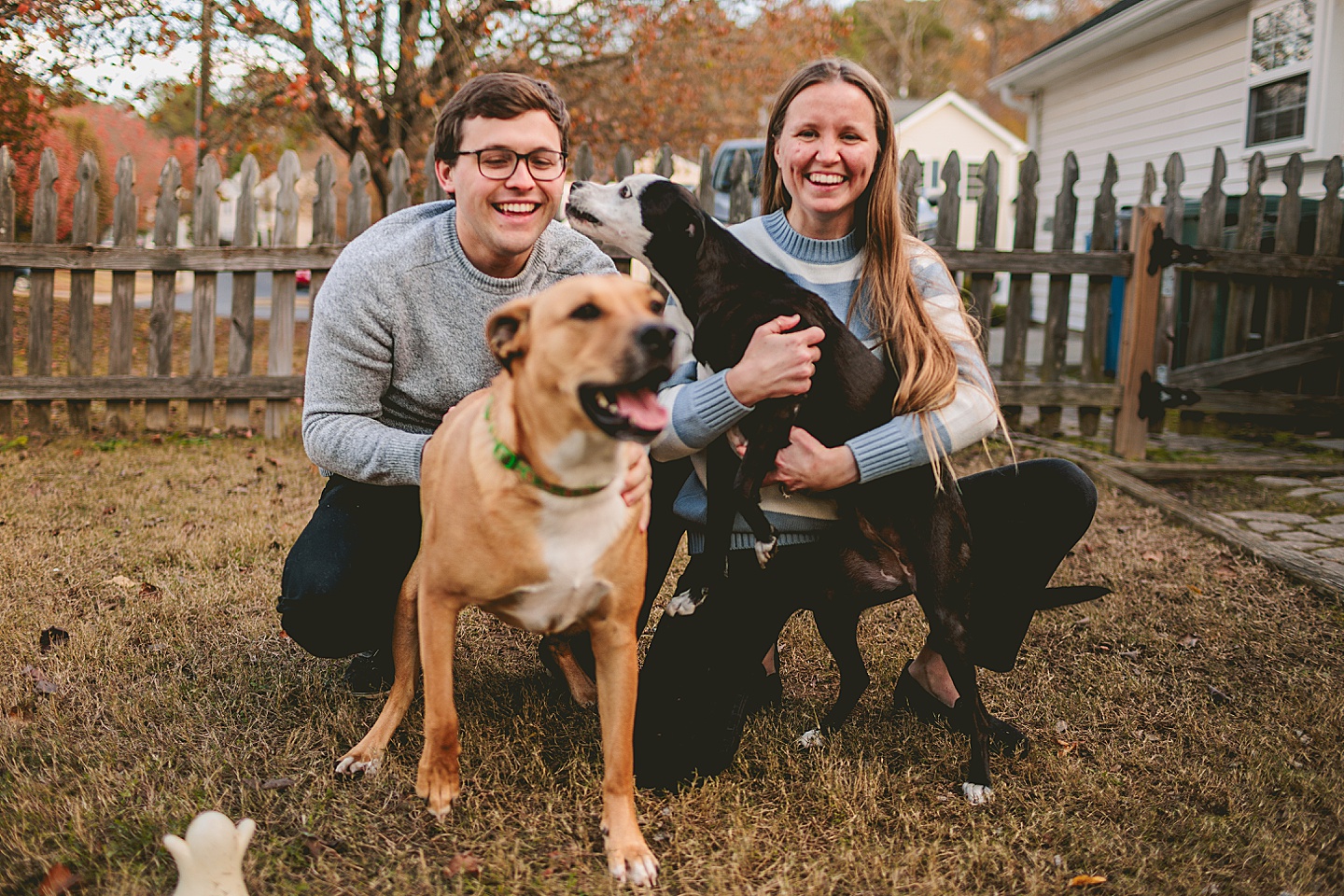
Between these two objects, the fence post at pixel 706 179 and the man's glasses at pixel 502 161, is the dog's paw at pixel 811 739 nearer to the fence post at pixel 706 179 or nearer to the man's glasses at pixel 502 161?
the man's glasses at pixel 502 161

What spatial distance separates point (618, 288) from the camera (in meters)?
2.11

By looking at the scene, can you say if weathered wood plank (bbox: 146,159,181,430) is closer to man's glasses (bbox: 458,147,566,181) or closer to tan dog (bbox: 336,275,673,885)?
man's glasses (bbox: 458,147,566,181)

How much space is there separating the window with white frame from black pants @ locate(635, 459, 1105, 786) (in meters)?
9.55

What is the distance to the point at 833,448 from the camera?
271 cm

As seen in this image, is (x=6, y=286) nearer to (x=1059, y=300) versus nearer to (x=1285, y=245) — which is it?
(x=1059, y=300)

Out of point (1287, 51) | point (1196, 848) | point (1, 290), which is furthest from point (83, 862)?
point (1287, 51)

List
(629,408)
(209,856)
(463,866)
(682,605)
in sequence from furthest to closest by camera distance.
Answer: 1. (682,605)
2. (463,866)
3. (629,408)
4. (209,856)

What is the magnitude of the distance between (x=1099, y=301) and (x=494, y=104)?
5.08 metres

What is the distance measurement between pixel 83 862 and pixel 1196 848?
256cm

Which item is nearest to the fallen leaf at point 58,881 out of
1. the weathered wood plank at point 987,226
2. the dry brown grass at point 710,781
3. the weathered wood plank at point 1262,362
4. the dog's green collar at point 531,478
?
the dry brown grass at point 710,781

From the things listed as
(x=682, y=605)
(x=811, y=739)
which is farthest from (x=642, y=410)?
(x=811, y=739)

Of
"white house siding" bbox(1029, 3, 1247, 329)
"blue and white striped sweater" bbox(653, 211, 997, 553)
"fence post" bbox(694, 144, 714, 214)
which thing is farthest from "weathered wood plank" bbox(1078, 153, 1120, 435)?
"blue and white striped sweater" bbox(653, 211, 997, 553)

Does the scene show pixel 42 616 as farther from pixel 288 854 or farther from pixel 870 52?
pixel 870 52

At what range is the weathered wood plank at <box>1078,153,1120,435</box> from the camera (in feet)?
21.3
